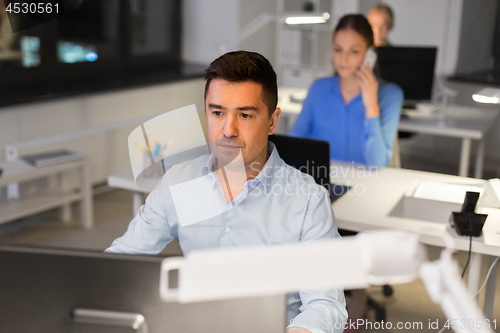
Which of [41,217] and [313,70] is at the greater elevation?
[313,70]

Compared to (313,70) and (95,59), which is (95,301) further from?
(313,70)

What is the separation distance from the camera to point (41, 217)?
343 centimetres

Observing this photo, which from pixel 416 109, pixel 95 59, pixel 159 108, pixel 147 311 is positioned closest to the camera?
pixel 147 311

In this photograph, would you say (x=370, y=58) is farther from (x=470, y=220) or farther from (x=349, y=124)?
(x=470, y=220)

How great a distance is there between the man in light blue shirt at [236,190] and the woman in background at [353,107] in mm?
1034

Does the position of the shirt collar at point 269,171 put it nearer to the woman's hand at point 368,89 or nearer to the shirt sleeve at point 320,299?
the shirt sleeve at point 320,299

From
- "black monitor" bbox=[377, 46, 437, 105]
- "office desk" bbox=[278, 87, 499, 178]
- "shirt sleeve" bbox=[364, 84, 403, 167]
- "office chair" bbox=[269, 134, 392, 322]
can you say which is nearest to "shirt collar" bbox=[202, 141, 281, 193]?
"office chair" bbox=[269, 134, 392, 322]

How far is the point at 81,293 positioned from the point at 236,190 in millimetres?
636

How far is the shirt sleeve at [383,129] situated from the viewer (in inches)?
87.2

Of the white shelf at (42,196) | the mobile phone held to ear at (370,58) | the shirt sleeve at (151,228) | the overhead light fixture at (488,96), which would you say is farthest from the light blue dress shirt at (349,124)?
the white shelf at (42,196)

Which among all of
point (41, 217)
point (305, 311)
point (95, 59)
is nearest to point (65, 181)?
point (41, 217)

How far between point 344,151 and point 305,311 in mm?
1394

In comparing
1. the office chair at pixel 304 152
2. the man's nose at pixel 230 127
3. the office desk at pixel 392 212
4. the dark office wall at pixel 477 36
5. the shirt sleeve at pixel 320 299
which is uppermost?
the dark office wall at pixel 477 36

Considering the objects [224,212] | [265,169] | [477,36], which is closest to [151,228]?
[224,212]
